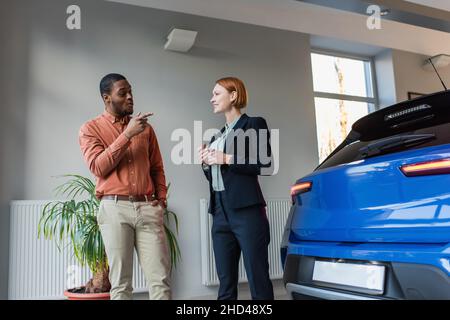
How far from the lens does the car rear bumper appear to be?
98 cm

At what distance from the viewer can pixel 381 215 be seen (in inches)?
44.5

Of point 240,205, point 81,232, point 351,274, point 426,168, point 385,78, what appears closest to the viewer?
point 426,168

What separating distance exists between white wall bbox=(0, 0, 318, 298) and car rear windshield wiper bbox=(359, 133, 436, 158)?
7.35 ft

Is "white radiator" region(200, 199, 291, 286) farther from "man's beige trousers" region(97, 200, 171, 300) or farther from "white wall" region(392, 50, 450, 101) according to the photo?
"white wall" region(392, 50, 450, 101)

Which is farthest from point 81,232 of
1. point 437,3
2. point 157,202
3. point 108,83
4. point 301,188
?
point 437,3

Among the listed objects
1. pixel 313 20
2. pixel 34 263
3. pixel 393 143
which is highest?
pixel 313 20

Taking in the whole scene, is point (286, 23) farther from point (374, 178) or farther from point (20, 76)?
point (374, 178)

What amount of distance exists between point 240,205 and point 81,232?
1.29 meters

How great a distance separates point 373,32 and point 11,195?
3937 millimetres

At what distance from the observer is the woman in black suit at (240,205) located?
1.62 metres

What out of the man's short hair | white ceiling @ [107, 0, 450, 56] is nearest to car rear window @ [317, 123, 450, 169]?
the man's short hair

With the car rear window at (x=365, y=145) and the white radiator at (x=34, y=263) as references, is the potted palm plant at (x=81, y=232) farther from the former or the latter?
the car rear window at (x=365, y=145)

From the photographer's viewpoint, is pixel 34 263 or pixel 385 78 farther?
pixel 385 78

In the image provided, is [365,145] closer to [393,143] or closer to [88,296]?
[393,143]
